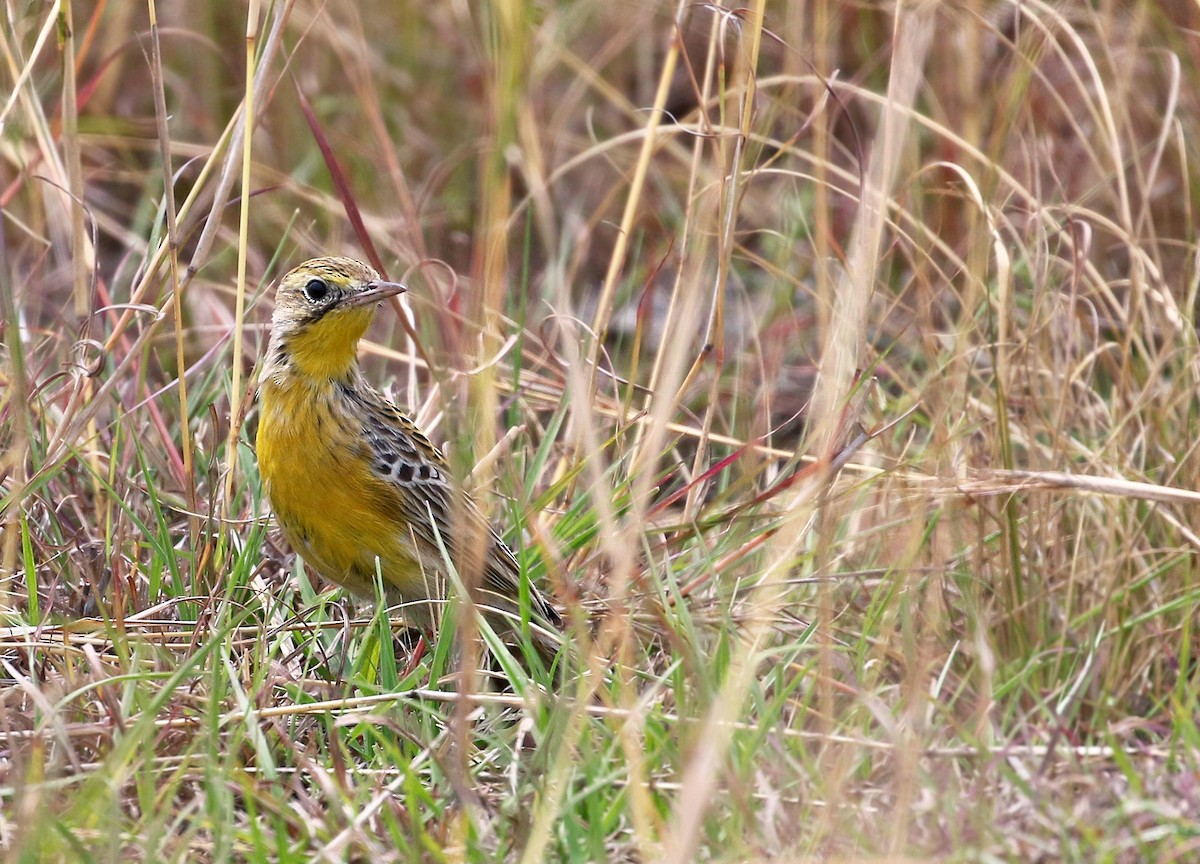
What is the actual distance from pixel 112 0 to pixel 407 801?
6035mm

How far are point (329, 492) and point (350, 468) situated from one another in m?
0.14

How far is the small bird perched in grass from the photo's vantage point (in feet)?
15.0

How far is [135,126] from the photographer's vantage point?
7.88m

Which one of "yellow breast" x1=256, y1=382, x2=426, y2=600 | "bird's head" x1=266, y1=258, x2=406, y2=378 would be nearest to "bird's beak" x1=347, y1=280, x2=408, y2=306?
"bird's head" x1=266, y1=258, x2=406, y2=378

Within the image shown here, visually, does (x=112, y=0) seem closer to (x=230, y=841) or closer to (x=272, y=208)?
(x=272, y=208)

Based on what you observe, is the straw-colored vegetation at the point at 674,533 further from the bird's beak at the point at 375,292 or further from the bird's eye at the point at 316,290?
the bird's eye at the point at 316,290

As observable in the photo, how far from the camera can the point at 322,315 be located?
4848mm

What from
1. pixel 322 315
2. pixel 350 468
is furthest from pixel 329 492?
pixel 322 315

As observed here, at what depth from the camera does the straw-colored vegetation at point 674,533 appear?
313 cm

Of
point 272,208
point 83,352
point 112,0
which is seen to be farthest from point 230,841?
point 112,0

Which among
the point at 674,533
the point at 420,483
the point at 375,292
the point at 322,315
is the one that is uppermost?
the point at 375,292

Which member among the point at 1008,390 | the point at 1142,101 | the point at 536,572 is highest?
the point at 1142,101

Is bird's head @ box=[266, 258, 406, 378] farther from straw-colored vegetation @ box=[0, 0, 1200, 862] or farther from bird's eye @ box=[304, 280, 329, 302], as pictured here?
straw-colored vegetation @ box=[0, 0, 1200, 862]

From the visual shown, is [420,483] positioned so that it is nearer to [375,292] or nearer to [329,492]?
[329,492]
